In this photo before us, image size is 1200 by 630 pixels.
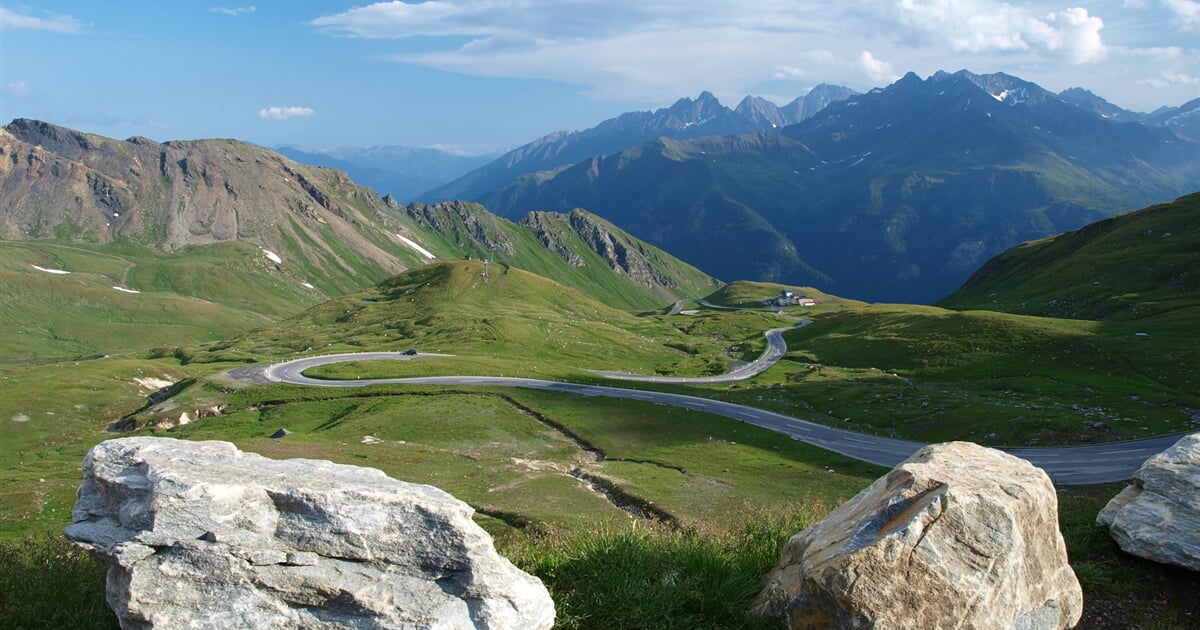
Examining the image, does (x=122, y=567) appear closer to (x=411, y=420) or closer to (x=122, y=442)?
(x=122, y=442)

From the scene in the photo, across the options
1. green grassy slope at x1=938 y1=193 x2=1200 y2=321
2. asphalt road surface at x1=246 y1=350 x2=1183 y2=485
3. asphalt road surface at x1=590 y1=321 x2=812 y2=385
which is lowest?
asphalt road surface at x1=590 y1=321 x2=812 y2=385

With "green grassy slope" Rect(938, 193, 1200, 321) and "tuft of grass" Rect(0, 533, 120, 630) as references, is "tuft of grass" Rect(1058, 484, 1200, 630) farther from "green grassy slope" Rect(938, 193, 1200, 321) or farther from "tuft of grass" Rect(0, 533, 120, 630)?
"green grassy slope" Rect(938, 193, 1200, 321)

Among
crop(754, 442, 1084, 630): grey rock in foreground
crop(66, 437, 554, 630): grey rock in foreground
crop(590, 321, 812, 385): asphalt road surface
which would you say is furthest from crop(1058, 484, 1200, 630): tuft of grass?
crop(590, 321, 812, 385): asphalt road surface

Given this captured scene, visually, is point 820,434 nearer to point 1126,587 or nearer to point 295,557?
point 1126,587

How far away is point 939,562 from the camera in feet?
38.7

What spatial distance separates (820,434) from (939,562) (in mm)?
70710

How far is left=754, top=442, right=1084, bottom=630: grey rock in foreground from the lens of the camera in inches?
456

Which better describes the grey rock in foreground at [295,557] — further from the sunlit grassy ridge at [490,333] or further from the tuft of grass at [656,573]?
the sunlit grassy ridge at [490,333]

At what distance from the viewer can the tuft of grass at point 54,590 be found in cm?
1231

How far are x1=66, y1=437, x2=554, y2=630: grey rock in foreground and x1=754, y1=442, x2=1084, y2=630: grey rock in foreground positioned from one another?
4.97 metres

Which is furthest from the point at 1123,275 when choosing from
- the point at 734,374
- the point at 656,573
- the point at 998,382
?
the point at 656,573

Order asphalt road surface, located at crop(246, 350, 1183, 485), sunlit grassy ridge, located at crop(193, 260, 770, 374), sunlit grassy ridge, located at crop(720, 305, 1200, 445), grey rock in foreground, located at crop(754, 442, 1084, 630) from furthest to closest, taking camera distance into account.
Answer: sunlit grassy ridge, located at crop(193, 260, 770, 374), sunlit grassy ridge, located at crop(720, 305, 1200, 445), asphalt road surface, located at crop(246, 350, 1183, 485), grey rock in foreground, located at crop(754, 442, 1084, 630)

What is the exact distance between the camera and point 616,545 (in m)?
14.8

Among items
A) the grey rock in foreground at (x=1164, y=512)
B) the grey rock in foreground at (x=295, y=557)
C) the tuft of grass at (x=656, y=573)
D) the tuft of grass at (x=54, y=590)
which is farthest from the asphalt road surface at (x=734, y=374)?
the grey rock in foreground at (x=295, y=557)
